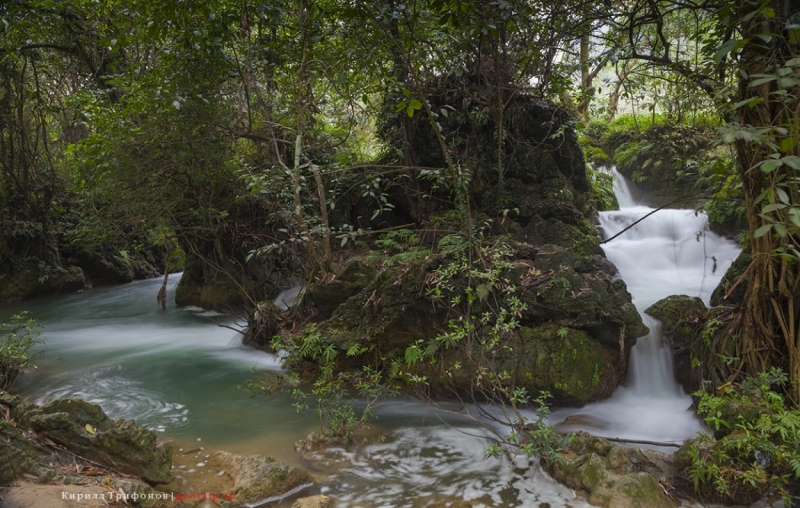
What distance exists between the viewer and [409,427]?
5105 mm

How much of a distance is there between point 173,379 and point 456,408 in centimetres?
381

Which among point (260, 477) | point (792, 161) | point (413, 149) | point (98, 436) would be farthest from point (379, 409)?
point (413, 149)

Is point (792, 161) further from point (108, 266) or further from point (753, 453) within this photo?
point (108, 266)

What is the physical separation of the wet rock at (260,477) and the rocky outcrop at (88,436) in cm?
50

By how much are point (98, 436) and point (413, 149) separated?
6.50 meters

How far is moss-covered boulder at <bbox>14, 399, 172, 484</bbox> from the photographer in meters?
3.45

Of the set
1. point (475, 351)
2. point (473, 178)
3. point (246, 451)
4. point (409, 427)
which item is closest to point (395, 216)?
point (473, 178)

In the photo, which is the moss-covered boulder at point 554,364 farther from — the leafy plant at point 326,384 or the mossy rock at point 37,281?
the mossy rock at point 37,281

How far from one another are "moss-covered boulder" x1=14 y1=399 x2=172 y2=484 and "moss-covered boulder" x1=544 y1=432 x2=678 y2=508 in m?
3.13

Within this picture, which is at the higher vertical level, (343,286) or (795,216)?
(795,216)

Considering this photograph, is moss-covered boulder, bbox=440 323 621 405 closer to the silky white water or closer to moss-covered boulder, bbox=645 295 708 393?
the silky white water

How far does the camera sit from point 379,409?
5.54 m

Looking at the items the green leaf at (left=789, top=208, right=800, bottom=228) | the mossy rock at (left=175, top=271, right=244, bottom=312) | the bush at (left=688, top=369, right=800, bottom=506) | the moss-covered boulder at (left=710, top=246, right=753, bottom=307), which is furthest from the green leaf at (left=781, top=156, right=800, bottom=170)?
the mossy rock at (left=175, top=271, right=244, bottom=312)

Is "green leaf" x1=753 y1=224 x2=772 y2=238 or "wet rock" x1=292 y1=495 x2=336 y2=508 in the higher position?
"green leaf" x1=753 y1=224 x2=772 y2=238
